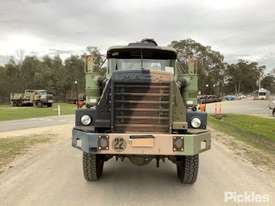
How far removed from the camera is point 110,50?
8.97 m

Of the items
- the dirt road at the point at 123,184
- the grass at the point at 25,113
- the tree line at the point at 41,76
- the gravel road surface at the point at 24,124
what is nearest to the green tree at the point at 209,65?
the tree line at the point at 41,76

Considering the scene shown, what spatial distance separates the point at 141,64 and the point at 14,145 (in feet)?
23.1

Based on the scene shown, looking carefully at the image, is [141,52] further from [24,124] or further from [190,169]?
[24,124]

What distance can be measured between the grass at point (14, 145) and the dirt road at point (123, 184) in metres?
0.44

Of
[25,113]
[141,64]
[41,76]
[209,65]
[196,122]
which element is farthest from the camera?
[209,65]

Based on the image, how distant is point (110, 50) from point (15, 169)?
10.9ft

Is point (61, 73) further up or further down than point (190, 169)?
further up

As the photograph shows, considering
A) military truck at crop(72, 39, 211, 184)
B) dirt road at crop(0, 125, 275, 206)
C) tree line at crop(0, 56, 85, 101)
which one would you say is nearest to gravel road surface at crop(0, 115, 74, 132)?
dirt road at crop(0, 125, 275, 206)

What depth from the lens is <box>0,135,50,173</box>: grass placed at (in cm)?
1146

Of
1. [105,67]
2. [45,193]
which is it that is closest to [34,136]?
[105,67]

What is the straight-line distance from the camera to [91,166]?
8141mm

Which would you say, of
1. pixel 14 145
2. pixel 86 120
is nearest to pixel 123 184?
pixel 86 120

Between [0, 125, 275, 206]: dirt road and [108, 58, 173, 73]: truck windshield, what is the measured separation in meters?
2.13

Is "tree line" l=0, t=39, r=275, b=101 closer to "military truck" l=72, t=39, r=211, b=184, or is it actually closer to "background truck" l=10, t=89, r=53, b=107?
"background truck" l=10, t=89, r=53, b=107
